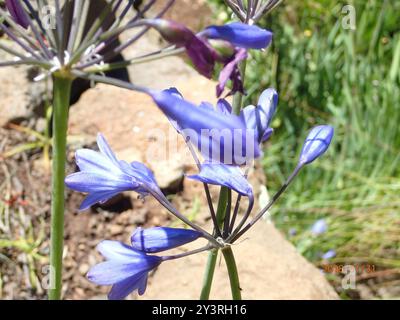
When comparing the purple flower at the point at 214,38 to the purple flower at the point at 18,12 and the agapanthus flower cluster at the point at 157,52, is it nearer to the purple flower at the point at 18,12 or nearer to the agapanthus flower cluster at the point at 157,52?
the agapanthus flower cluster at the point at 157,52

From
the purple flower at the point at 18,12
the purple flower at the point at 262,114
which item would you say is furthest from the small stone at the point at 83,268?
the purple flower at the point at 18,12

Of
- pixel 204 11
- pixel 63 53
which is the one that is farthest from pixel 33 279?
pixel 204 11

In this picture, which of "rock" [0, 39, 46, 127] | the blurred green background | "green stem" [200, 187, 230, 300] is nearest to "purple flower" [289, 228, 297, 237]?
the blurred green background

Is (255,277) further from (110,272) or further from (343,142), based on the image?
(343,142)

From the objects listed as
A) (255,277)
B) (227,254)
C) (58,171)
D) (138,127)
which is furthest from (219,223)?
(138,127)

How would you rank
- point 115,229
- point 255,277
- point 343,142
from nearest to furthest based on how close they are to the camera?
point 255,277
point 115,229
point 343,142

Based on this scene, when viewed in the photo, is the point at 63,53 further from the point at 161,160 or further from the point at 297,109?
the point at 297,109

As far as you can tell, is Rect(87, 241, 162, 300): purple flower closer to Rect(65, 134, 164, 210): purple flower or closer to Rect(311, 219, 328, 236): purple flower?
Rect(65, 134, 164, 210): purple flower
